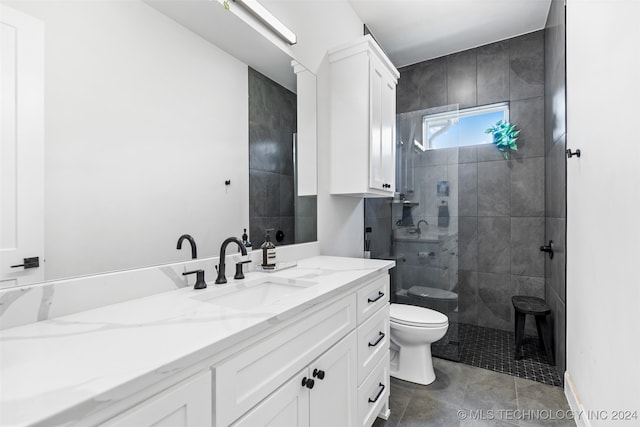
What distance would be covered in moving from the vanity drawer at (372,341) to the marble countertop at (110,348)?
48 cm

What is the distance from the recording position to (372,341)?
1482mm

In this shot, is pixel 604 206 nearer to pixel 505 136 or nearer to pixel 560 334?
pixel 560 334

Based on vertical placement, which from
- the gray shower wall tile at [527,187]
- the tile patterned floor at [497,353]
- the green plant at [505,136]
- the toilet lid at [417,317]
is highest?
the green plant at [505,136]

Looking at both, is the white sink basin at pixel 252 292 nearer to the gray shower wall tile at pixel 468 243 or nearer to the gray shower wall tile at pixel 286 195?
the gray shower wall tile at pixel 286 195

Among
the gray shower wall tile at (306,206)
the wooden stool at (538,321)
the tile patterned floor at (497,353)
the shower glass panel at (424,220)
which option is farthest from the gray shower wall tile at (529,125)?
the gray shower wall tile at (306,206)

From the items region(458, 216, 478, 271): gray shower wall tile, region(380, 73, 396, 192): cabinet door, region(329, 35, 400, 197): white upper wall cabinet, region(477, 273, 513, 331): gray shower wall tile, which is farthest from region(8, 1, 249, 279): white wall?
region(477, 273, 513, 331): gray shower wall tile

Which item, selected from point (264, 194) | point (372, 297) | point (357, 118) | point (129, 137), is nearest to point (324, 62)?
point (357, 118)

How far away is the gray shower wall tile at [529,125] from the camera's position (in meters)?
2.78

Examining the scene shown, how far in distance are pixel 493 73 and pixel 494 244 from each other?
1723mm

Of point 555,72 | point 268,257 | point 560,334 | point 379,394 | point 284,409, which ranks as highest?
point 555,72

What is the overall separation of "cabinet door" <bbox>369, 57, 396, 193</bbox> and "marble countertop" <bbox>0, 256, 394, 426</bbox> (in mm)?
1276

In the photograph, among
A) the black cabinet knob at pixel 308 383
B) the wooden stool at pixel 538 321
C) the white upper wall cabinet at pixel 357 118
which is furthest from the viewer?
the wooden stool at pixel 538 321

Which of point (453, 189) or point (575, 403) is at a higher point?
point (453, 189)

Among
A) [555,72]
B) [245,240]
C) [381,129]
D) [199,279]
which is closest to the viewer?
[199,279]
